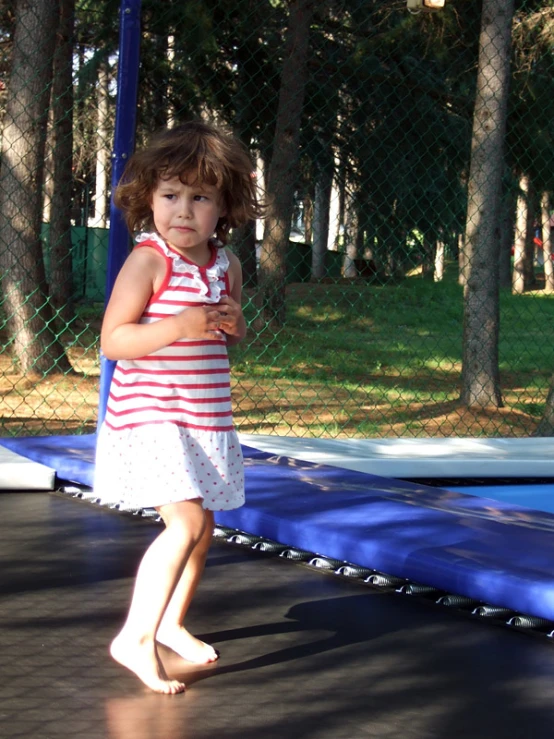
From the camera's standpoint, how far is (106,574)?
211cm

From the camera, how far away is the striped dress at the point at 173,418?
1.56m

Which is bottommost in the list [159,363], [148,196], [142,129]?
[159,363]

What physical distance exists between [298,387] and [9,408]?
6.31 ft

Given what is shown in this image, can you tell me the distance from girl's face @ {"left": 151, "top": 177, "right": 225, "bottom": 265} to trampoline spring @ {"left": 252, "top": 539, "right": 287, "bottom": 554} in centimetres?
101

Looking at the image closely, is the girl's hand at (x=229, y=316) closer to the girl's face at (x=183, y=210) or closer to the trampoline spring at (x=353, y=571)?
Result: the girl's face at (x=183, y=210)

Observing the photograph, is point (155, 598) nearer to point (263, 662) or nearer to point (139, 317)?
point (263, 662)

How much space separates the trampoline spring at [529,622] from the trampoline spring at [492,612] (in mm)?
34

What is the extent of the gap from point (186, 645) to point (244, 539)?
0.79 meters

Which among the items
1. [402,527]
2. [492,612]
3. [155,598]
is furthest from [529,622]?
[155,598]

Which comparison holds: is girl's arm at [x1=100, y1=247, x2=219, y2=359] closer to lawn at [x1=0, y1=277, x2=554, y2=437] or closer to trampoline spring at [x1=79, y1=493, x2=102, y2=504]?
trampoline spring at [x1=79, y1=493, x2=102, y2=504]

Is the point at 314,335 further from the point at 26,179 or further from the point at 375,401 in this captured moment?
the point at 26,179

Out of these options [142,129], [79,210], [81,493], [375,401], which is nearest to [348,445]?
[81,493]

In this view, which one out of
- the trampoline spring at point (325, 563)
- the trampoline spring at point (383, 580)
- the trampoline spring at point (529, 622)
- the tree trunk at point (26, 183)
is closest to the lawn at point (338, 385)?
the tree trunk at point (26, 183)

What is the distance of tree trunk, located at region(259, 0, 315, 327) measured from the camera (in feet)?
20.3
